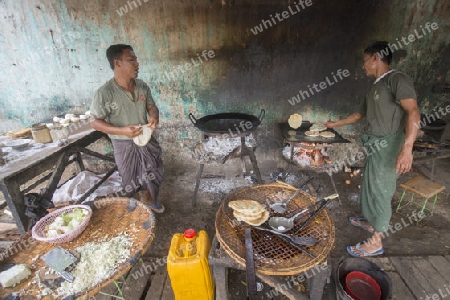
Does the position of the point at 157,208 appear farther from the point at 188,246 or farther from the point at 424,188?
the point at 424,188

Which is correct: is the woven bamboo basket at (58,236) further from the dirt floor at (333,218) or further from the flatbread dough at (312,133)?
the flatbread dough at (312,133)

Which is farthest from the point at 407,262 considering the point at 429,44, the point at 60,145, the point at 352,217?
the point at 60,145

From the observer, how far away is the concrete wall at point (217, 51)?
13.3ft

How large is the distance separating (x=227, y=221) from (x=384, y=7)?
4546 mm

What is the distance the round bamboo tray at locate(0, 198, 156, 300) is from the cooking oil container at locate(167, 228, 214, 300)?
0.33 m

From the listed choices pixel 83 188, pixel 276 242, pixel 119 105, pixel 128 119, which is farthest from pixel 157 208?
pixel 276 242

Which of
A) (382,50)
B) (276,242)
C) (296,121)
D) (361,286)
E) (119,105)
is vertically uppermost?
(382,50)

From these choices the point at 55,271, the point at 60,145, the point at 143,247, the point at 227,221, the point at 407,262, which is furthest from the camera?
the point at 60,145

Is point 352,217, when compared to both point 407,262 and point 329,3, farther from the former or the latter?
point 329,3

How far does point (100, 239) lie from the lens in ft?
6.43

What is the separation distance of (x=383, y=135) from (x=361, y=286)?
171 cm

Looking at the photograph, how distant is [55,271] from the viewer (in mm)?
1668

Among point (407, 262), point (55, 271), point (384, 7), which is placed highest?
point (384, 7)

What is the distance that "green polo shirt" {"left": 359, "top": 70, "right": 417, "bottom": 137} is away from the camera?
2.52m
